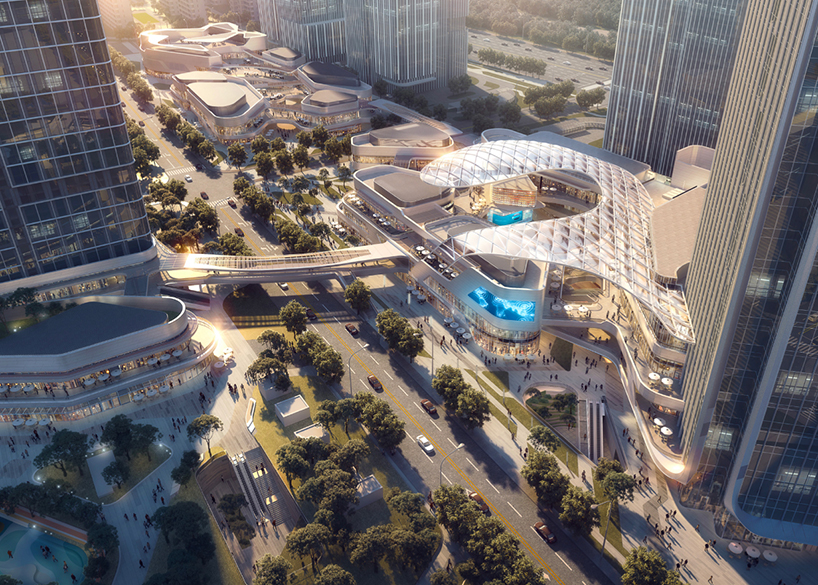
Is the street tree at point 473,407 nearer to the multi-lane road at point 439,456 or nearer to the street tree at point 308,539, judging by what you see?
the multi-lane road at point 439,456

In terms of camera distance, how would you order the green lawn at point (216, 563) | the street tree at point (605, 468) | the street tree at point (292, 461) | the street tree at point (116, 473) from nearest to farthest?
the green lawn at point (216, 563) < the street tree at point (116, 473) < the street tree at point (292, 461) < the street tree at point (605, 468)

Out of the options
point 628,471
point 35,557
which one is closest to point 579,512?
point 628,471

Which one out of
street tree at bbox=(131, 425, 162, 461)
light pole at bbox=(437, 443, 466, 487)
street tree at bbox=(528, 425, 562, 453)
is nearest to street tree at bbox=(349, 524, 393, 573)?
light pole at bbox=(437, 443, 466, 487)

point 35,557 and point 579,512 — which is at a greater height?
point 579,512

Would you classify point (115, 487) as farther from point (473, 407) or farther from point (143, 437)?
point (473, 407)

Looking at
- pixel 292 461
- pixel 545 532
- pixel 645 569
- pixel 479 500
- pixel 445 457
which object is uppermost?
pixel 292 461

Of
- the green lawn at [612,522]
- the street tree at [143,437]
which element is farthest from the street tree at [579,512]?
the street tree at [143,437]
